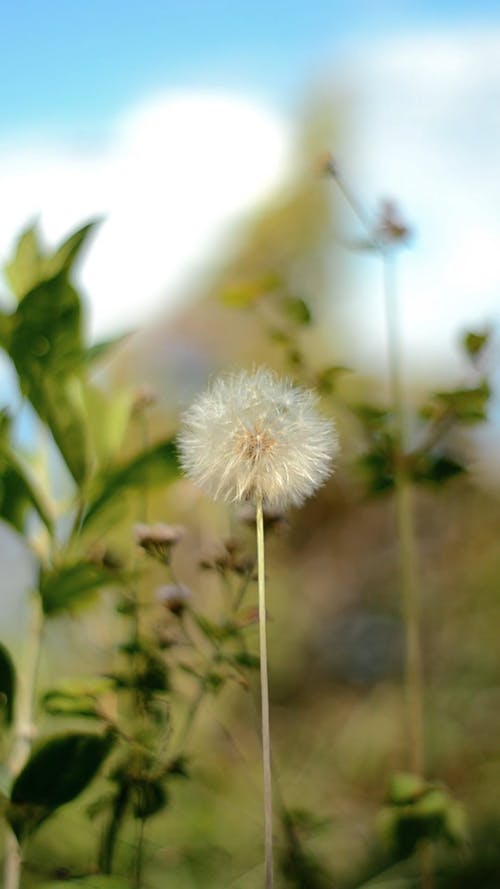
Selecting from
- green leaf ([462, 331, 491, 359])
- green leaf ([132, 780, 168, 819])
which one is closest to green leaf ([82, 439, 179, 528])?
green leaf ([132, 780, 168, 819])

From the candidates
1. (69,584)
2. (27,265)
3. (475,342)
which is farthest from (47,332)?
(475,342)

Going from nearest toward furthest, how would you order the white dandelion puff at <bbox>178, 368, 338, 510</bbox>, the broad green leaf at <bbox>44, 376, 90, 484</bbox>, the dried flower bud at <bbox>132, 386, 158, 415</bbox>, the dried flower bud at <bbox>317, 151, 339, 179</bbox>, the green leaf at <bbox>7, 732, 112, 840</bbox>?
the white dandelion puff at <bbox>178, 368, 338, 510</bbox> → the green leaf at <bbox>7, 732, 112, 840</bbox> → the broad green leaf at <bbox>44, 376, 90, 484</bbox> → the dried flower bud at <bbox>317, 151, 339, 179</bbox> → the dried flower bud at <bbox>132, 386, 158, 415</bbox>

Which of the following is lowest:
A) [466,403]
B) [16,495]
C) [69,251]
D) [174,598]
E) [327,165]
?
[174,598]

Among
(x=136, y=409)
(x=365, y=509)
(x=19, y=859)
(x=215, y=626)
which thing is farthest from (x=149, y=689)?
(x=365, y=509)

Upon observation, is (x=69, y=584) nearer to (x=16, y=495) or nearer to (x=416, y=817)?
(x=16, y=495)

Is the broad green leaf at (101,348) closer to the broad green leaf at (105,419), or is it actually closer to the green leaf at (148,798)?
the broad green leaf at (105,419)

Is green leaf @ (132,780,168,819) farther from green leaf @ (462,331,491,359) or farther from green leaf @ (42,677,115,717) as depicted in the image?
green leaf @ (462,331,491,359)

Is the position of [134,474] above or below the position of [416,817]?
above
